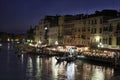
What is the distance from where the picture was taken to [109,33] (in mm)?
74438

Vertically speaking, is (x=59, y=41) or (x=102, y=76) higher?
(x=59, y=41)

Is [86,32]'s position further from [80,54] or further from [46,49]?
[46,49]

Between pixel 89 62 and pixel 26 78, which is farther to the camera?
pixel 89 62

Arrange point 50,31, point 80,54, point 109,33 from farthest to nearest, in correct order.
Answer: point 50,31, point 80,54, point 109,33

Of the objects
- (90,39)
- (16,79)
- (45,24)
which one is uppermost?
(45,24)

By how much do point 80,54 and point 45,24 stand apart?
157 ft

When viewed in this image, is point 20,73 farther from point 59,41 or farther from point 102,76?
point 59,41

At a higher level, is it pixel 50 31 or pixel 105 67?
pixel 50 31

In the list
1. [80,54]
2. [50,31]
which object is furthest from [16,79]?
[50,31]

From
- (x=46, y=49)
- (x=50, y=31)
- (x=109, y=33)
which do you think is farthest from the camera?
(x=50, y=31)

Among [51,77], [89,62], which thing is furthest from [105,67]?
[51,77]

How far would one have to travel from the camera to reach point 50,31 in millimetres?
124312

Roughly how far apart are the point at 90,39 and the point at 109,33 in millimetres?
13586

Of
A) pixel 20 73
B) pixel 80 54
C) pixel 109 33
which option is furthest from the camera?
pixel 80 54
